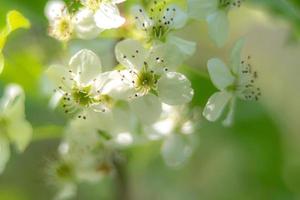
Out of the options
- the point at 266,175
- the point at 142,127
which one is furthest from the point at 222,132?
the point at 142,127

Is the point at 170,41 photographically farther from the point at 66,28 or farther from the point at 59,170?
the point at 59,170

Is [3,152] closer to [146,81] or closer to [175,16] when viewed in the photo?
[146,81]

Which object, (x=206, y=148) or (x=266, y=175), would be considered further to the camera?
(x=206, y=148)

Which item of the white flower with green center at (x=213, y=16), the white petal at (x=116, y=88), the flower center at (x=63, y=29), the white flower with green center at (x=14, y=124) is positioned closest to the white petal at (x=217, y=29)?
the white flower with green center at (x=213, y=16)

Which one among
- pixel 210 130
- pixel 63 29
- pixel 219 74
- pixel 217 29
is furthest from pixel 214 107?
pixel 210 130

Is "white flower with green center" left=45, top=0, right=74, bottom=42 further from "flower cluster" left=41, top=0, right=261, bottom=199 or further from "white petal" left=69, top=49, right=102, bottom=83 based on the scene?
"white petal" left=69, top=49, right=102, bottom=83

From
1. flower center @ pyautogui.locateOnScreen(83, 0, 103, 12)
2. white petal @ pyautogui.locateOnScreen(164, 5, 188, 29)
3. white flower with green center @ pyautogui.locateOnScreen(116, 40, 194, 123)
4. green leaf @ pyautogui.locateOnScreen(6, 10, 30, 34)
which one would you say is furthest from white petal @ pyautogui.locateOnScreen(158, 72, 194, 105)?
green leaf @ pyautogui.locateOnScreen(6, 10, 30, 34)
